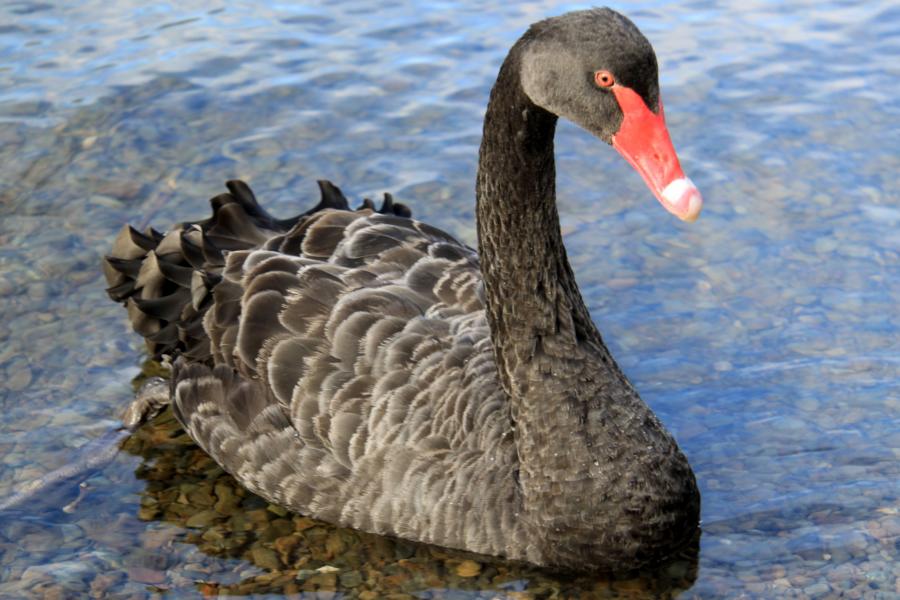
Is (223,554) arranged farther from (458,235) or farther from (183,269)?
(458,235)

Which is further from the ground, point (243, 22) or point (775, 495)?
point (243, 22)

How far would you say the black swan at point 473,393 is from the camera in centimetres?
498

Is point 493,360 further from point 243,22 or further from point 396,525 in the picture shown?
point 243,22

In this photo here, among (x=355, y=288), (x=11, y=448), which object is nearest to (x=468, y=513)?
(x=355, y=288)

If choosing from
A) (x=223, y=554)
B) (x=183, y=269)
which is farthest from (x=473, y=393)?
(x=183, y=269)

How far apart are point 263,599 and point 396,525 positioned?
578mm

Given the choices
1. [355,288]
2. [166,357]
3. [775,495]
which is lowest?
[775,495]

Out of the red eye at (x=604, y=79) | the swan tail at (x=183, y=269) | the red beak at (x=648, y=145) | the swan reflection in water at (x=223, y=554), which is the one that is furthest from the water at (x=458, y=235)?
the red eye at (x=604, y=79)

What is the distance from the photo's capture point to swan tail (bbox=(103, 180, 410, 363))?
590 centimetres

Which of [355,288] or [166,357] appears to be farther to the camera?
[166,357]

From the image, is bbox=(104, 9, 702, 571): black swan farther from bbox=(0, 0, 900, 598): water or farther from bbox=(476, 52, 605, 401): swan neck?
bbox=(0, 0, 900, 598): water

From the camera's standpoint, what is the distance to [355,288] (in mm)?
5527

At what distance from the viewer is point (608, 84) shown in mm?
4406

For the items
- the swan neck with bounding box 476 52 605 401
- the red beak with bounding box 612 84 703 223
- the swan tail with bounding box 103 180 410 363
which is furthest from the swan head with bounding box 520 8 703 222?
the swan tail with bounding box 103 180 410 363
